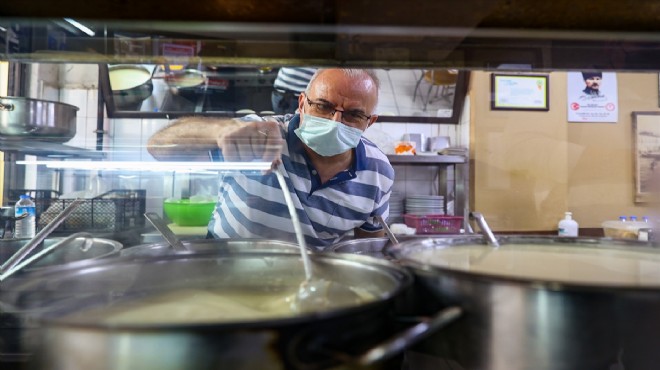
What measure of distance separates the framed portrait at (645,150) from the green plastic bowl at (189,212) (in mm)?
1752

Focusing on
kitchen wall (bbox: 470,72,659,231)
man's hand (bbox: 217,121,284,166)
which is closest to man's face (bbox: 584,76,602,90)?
kitchen wall (bbox: 470,72,659,231)

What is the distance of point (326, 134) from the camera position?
147 centimetres

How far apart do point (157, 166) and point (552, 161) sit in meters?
2.54

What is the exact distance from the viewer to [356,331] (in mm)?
474

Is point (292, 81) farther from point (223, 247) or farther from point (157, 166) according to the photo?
point (223, 247)

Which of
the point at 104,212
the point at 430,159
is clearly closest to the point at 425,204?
the point at 430,159

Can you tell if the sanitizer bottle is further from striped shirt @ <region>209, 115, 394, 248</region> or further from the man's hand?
the man's hand

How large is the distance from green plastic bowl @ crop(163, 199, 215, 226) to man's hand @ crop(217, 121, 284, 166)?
0.57 meters

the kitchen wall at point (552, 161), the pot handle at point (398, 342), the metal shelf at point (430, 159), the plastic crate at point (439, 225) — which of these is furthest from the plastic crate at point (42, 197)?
the metal shelf at point (430, 159)

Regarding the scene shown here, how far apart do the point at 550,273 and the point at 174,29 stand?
97 centimetres

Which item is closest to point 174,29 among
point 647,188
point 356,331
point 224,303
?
point 224,303

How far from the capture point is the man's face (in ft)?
6.97

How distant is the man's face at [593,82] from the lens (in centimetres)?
213

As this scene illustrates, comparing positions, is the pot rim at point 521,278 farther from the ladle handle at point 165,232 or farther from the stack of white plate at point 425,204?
the stack of white plate at point 425,204
